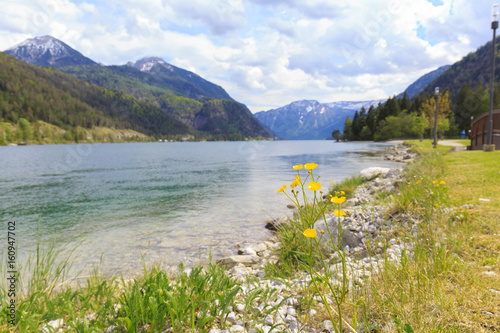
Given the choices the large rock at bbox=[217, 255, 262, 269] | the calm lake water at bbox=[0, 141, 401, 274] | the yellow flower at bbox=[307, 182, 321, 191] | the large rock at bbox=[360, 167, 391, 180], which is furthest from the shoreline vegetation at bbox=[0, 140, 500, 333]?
the large rock at bbox=[360, 167, 391, 180]

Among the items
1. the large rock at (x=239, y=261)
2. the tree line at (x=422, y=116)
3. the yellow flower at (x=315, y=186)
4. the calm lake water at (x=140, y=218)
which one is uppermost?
the tree line at (x=422, y=116)

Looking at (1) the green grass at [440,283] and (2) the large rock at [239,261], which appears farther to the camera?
(2) the large rock at [239,261]

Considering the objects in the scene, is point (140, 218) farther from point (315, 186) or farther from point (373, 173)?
point (373, 173)

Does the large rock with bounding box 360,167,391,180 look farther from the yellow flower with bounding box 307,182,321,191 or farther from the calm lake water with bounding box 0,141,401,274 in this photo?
the yellow flower with bounding box 307,182,321,191

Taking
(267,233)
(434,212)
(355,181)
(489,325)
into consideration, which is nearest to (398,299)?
(489,325)

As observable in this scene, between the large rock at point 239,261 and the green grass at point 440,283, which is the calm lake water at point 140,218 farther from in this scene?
the green grass at point 440,283

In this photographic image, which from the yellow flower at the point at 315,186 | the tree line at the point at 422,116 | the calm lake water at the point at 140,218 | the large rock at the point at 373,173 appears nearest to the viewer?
the yellow flower at the point at 315,186

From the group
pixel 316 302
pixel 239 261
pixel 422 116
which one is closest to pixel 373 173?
pixel 239 261

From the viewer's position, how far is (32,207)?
15.4 meters

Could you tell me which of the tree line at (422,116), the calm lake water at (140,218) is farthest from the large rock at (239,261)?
the tree line at (422,116)

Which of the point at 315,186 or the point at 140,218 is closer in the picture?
the point at 315,186

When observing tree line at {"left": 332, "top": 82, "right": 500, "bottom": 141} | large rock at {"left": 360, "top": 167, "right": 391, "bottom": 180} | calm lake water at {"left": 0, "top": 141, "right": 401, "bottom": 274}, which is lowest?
calm lake water at {"left": 0, "top": 141, "right": 401, "bottom": 274}

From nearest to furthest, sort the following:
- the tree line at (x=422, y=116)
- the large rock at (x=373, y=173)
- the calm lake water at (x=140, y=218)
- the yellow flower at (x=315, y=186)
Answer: the yellow flower at (x=315, y=186) → the calm lake water at (x=140, y=218) → the large rock at (x=373, y=173) → the tree line at (x=422, y=116)

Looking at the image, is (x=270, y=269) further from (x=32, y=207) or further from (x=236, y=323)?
(x=32, y=207)
